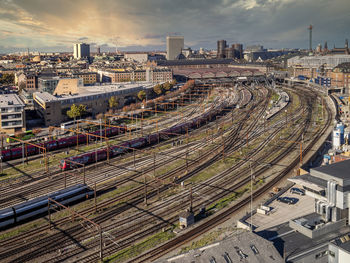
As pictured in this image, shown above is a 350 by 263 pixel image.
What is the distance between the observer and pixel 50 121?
6488cm

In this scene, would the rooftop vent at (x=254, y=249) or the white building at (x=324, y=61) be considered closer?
the rooftop vent at (x=254, y=249)

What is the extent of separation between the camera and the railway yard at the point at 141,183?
25062mm

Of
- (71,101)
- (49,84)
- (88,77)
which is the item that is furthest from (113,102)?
(88,77)

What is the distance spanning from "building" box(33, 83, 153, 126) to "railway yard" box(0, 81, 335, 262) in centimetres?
937

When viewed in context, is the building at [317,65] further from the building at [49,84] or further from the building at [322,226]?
the building at [322,226]

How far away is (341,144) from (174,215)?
30.6 metres

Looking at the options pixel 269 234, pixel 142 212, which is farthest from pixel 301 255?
pixel 142 212

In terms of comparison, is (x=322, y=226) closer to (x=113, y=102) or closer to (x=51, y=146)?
(x=51, y=146)

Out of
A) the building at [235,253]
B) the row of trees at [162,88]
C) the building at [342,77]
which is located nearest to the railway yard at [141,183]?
the building at [235,253]

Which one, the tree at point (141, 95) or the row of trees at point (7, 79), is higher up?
the row of trees at point (7, 79)

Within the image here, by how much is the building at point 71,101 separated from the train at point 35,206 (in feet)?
119

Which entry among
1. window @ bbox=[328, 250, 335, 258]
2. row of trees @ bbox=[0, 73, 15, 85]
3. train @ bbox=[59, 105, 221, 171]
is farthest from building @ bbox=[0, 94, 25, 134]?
row of trees @ bbox=[0, 73, 15, 85]

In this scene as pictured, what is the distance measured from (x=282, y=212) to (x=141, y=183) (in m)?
15.7

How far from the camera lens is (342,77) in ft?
357
